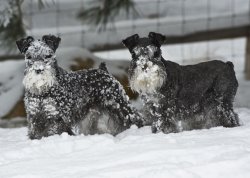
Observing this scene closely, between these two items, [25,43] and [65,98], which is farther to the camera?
[65,98]

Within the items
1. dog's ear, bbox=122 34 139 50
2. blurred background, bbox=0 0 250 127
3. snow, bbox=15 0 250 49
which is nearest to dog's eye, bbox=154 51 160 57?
dog's ear, bbox=122 34 139 50

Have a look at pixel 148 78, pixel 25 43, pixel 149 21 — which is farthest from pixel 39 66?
pixel 149 21

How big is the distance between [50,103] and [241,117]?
7.69 feet

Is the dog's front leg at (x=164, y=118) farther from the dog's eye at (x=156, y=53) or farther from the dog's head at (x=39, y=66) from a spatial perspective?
the dog's head at (x=39, y=66)

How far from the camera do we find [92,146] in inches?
301

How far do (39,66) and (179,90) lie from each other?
154 centimetres

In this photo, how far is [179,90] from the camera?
797cm

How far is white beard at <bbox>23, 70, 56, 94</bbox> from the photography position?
7.60m

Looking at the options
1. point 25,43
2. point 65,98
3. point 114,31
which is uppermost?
point 25,43

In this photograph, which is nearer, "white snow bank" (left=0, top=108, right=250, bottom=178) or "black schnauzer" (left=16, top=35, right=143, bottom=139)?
"white snow bank" (left=0, top=108, right=250, bottom=178)

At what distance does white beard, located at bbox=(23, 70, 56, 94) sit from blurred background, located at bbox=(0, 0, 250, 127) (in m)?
2.51

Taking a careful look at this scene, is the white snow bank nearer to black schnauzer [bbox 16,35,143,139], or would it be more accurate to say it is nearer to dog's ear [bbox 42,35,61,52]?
black schnauzer [bbox 16,35,143,139]

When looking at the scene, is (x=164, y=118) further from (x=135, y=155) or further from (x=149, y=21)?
(x=149, y=21)

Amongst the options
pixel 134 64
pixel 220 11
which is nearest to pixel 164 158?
pixel 134 64
